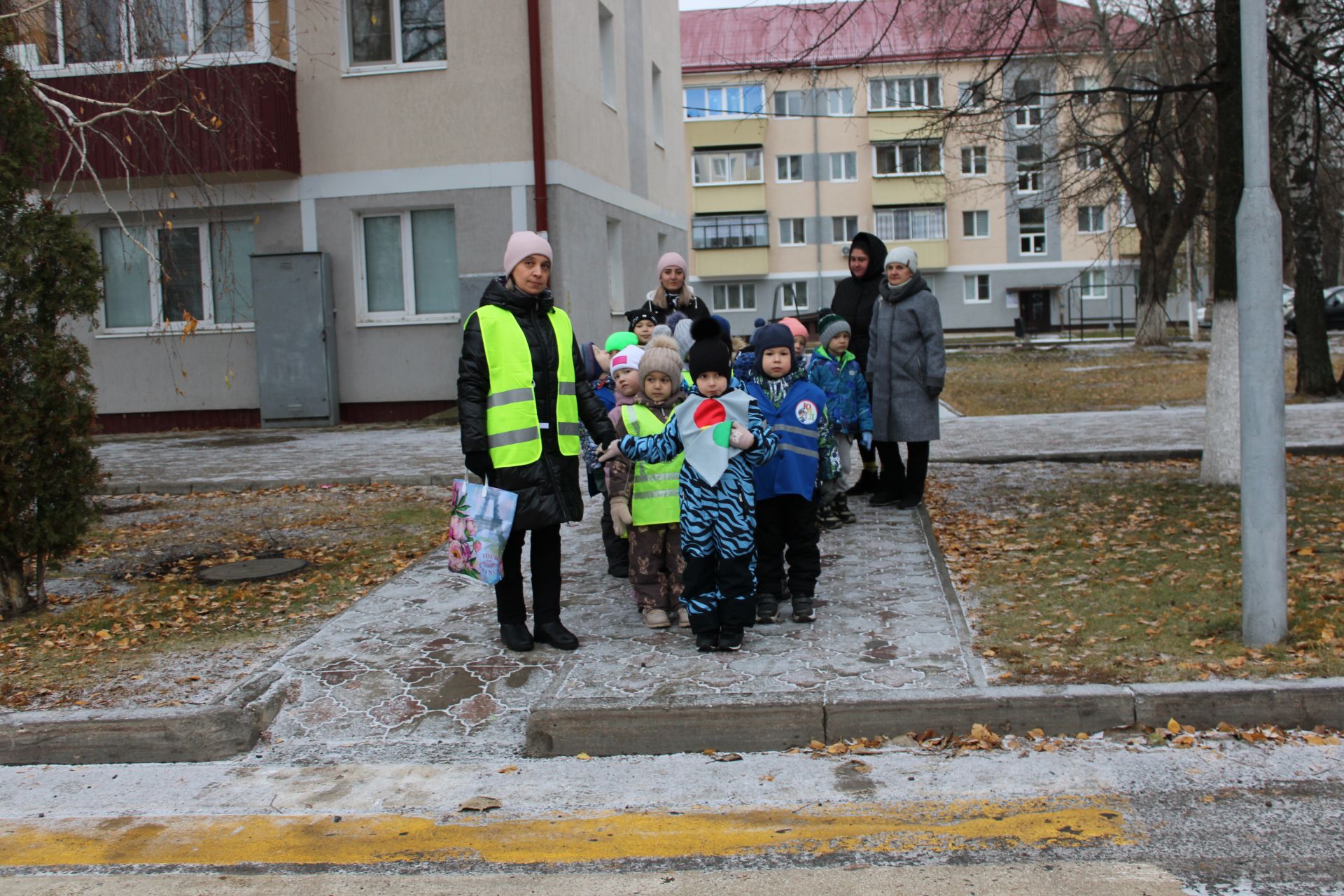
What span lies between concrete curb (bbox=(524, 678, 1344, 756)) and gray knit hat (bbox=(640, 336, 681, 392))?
1.74 metres

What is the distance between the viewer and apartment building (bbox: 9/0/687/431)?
16062 mm

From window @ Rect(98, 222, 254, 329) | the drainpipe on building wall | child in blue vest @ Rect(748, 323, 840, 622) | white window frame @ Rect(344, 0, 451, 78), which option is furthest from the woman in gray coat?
window @ Rect(98, 222, 254, 329)

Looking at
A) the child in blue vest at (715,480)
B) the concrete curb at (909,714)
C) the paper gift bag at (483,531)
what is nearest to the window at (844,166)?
the child in blue vest at (715,480)

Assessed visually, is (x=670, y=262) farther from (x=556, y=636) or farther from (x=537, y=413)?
(x=556, y=636)

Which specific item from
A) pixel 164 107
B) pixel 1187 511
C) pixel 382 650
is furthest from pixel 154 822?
pixel 164 107

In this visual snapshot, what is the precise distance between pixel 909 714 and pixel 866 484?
17.0 feet

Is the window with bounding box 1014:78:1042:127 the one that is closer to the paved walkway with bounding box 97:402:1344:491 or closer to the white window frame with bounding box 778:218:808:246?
the paved walkway with bounding box 97:402:1344:491

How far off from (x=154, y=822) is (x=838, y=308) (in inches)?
254

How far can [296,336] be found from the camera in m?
16.7

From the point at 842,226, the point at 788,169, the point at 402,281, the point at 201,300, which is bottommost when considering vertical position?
the point at 201,300

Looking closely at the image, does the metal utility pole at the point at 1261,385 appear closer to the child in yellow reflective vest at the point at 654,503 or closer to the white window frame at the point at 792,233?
the child in yellow reflective vest at the point at 654,503

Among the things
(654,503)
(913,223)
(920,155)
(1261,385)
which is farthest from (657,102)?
(913,223)

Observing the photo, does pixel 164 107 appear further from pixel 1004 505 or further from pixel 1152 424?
pixel 1152 424

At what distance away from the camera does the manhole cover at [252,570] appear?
7820mm
